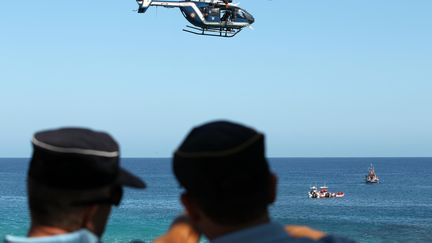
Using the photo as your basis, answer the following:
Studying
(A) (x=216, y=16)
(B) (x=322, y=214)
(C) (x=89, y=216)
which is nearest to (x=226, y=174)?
(C) (x=89, y=216)

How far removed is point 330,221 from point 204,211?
57.9 metres

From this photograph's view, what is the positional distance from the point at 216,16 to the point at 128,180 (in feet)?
99.8

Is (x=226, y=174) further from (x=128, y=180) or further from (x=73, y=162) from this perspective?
(x=73, y=162)

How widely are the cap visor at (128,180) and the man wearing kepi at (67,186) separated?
4 cm

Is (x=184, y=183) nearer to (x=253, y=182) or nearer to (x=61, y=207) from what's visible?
(x=253, y=182)

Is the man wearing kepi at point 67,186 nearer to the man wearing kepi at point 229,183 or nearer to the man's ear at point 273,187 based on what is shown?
the man wearing kepi at point 229,183

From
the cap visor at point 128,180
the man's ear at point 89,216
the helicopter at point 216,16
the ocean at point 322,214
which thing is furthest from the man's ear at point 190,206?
the ocean at point 322,214

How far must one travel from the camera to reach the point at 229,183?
87.9 inches

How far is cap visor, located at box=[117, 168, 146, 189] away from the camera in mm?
2352

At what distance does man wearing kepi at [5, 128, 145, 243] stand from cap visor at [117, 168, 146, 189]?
0.12ft

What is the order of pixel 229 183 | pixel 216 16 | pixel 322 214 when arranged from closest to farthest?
pixel 229 183 < pixel 216 16 < pixel 322 214

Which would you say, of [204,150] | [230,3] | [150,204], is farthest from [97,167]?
[150,204]

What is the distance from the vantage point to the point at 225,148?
88.4 inches

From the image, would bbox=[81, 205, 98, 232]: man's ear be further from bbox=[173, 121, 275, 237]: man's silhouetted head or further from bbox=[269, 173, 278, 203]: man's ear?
bbox=[269, 173, 278, 203]: man's ear
